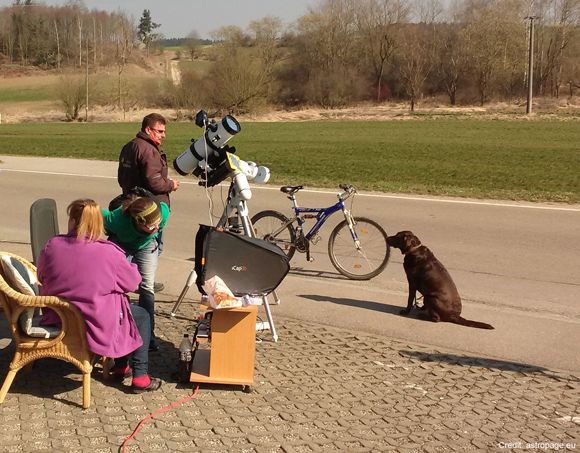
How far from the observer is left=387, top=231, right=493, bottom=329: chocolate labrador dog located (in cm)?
668

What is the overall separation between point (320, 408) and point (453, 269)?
4.68 metres

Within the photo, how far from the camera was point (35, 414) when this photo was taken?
4.47 metres

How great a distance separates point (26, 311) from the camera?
4.62m

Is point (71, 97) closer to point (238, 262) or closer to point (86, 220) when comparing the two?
point (238, 262)

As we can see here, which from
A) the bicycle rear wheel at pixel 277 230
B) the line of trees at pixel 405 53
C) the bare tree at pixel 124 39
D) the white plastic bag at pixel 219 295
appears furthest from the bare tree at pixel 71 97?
the white plastic bag at pixel 219 295

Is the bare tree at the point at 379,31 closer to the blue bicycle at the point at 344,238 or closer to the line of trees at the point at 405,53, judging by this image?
the line of trees at the point at 405,53

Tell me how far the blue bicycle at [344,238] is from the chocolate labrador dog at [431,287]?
45.4 inches

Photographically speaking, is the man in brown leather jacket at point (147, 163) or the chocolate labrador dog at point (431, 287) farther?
the chocolate labrador dog at point (431, 287)

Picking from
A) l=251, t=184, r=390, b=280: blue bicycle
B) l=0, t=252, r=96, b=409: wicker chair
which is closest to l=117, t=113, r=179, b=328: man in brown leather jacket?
l=0, t=252, r=96, b=409: wicker chair

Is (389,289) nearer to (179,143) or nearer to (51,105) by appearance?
(179,143)

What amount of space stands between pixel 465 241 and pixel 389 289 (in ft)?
9.43

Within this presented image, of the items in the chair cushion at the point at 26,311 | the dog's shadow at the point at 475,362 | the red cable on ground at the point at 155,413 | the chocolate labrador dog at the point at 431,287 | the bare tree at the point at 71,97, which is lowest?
the dog's shadow at the point at 475,362

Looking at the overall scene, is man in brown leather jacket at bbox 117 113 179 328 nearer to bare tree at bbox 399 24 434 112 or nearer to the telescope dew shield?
the telescope dew shield

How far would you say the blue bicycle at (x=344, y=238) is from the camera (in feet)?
27.8
